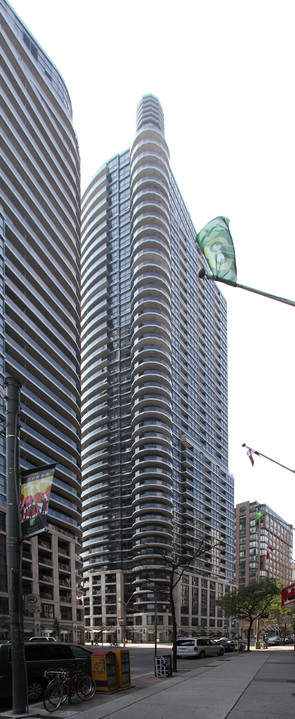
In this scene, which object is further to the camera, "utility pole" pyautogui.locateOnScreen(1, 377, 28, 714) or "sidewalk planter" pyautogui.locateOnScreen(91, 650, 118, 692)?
"sidewalk planter" pyautogui.locateOnScreen(91, 650, 118, 692)

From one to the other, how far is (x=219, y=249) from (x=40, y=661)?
12194 millimetres

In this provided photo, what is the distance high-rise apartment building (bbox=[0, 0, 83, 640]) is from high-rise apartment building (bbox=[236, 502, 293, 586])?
341 feet

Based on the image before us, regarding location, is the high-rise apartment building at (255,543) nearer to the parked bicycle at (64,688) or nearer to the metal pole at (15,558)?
the parked bicycle at (64,688)

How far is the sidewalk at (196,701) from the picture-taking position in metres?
11.5

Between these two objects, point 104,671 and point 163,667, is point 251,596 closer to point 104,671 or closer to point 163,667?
point 163,667

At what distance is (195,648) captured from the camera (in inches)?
1286

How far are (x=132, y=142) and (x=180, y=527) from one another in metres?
85.3

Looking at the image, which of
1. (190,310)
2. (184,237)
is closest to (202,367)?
(190,310)

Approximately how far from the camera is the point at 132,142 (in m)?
120

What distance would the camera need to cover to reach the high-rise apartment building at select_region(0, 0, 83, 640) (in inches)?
2355

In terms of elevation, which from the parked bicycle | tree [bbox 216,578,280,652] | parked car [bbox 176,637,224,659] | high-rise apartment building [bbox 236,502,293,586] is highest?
the parked bicycle

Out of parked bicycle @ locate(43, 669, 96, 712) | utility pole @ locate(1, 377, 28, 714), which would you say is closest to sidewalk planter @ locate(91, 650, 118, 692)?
parked bicycle @ locate(43, 669, 96, 712)

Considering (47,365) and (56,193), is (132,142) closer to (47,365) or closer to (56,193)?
(56,193)

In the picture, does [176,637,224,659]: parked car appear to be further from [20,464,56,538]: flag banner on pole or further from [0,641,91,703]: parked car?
[20,464,56,538]: flag banner on pole
